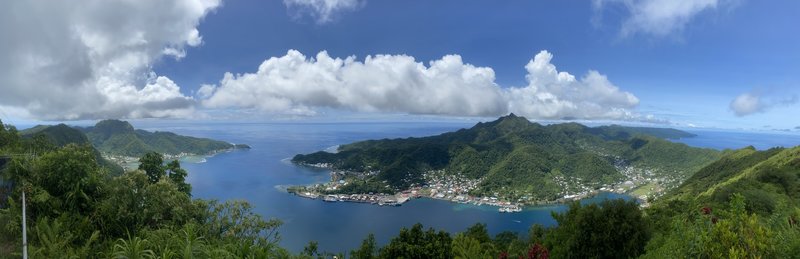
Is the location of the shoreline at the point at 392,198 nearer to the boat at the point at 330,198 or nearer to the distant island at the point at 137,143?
the boat at the point at 330,198

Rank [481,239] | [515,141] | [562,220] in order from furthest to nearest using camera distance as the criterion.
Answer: [515,141] → [481,239] → [562,220]

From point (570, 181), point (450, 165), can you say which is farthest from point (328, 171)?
point (570, 181)

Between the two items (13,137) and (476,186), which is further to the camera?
(476,186)

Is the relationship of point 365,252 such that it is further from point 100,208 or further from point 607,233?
point 100,208

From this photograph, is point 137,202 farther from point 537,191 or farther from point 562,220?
point 537,191

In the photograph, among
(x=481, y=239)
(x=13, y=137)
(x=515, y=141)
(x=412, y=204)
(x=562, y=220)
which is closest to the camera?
(x=562, y=220)

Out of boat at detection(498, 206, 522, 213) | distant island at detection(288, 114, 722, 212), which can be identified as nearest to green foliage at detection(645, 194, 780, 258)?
boat at detection(498, 206, 522, 213)

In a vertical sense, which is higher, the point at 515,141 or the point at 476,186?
the point at 515,141
